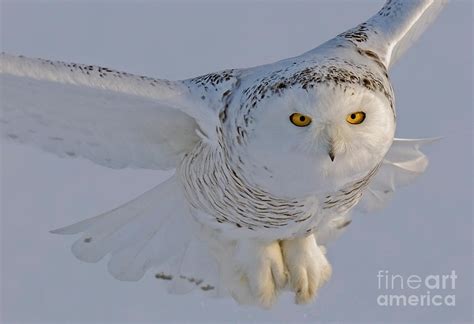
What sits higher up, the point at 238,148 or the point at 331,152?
the point at 238,148

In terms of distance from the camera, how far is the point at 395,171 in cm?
667

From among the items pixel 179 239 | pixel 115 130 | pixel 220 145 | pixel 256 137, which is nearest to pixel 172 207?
pixel 179 239

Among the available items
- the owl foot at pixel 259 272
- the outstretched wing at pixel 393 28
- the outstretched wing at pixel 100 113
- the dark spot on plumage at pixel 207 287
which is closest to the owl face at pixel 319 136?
the outstretched wing at pixel 100 113

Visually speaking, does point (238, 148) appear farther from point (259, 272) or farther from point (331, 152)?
point (259, 272)

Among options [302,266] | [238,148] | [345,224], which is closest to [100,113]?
[238,148]

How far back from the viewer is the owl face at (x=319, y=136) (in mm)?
4812

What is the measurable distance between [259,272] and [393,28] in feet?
4.26

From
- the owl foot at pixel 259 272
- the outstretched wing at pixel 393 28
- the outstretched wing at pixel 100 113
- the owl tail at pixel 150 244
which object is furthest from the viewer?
the owl tail at pixel 150 244

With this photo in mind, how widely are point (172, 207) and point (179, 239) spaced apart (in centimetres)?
17

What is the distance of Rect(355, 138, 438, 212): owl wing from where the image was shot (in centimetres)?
655

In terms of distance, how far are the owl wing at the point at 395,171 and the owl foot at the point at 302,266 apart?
664 millimetres

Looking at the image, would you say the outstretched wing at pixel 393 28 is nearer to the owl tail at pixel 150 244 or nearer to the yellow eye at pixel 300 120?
the yellow eye at pixel 300 120

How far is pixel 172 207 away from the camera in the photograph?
251 inches

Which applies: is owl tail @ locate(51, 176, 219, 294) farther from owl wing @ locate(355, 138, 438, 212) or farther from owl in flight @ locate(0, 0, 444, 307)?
owl wing @ locate(355, 138, 438, 212)
